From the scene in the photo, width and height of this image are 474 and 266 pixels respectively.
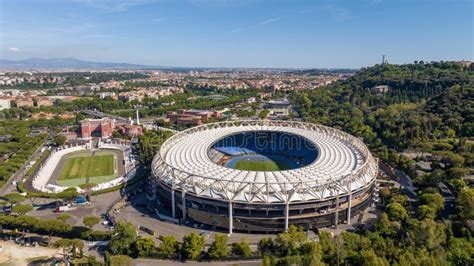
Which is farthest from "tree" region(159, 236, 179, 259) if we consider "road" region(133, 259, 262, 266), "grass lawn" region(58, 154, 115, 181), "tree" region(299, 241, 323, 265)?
"grass lawn" region(58, 154, 115, 181)

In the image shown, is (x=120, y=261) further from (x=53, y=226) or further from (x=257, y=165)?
(x=257, y=165)

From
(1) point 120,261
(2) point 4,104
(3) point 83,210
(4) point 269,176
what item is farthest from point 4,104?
(4) point 269,176

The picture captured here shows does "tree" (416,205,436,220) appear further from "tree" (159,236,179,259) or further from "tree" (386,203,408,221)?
"tree" (159,236,179,259)

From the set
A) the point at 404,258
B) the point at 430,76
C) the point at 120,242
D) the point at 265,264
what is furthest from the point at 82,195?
the point at 430,76

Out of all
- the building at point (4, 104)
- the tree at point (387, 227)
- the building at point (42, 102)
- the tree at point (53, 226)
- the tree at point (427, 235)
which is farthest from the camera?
the building at point (42, 102)

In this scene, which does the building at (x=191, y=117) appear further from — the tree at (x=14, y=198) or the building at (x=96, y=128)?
the tree at (x=14, y=198)

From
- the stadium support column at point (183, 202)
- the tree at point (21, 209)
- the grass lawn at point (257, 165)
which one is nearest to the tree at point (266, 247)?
the stadium support column at point (183, 202)

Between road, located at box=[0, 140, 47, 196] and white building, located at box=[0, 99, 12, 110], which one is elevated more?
white building, located at box=[0, 99, 12, 110]
